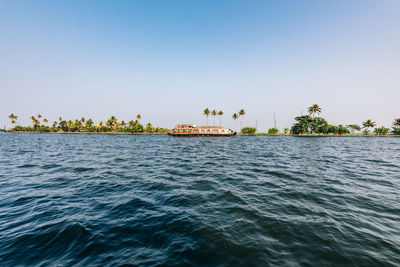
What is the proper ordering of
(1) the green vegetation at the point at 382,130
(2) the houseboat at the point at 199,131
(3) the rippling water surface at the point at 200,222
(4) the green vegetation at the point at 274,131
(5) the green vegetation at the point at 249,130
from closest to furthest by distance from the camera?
(3) the rippling water surface at the point at 200,222, (2) the houseboat at the point at 199,131, (1) the green vegetation at the point at 382,130, (4) the green vegetation at the point at 274,131, (5) the green vegetation at the point at 249,130

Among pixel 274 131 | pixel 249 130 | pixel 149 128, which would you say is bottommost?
pixel 274 131

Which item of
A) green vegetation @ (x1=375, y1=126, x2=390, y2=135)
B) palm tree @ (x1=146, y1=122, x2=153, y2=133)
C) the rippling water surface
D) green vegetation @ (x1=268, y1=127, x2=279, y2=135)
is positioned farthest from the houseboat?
green vegetation @ (x1=375, y1=126, x2=390, y2=135)

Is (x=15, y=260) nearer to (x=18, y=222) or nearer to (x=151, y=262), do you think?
(x=18, y=222)

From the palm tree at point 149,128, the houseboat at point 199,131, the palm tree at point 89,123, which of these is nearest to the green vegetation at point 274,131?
the houseboat at point 199,131

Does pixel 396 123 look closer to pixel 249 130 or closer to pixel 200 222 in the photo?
pixel 249 130

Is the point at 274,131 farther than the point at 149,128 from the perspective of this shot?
No

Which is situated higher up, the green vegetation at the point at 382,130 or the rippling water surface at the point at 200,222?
the green vegetation at the point at 382,130

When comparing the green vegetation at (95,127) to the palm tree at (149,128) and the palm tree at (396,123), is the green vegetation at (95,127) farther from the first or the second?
the palm tree at (396,123)

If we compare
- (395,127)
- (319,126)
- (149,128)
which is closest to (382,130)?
(395,127)

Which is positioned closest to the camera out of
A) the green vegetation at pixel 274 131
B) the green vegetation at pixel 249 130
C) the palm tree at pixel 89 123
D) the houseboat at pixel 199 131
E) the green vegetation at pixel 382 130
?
the houseboat at pixel 199 131

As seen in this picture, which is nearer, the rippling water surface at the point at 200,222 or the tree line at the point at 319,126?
the rippling water surface at the point at 200,222

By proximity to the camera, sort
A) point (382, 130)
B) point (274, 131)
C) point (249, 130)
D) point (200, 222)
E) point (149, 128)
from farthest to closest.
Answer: point (149, 128)
point (249, 130)
point (274, 131)
point (382, 130)
point (200, 222)

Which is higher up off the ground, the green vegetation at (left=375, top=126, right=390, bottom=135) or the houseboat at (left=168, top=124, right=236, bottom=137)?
the green vegetation at (left=375, top=126, right=390, bottom=135)

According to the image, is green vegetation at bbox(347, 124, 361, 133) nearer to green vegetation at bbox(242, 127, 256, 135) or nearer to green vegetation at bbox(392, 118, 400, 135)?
green vegetation at bbox(392, 118, 400, 135)
